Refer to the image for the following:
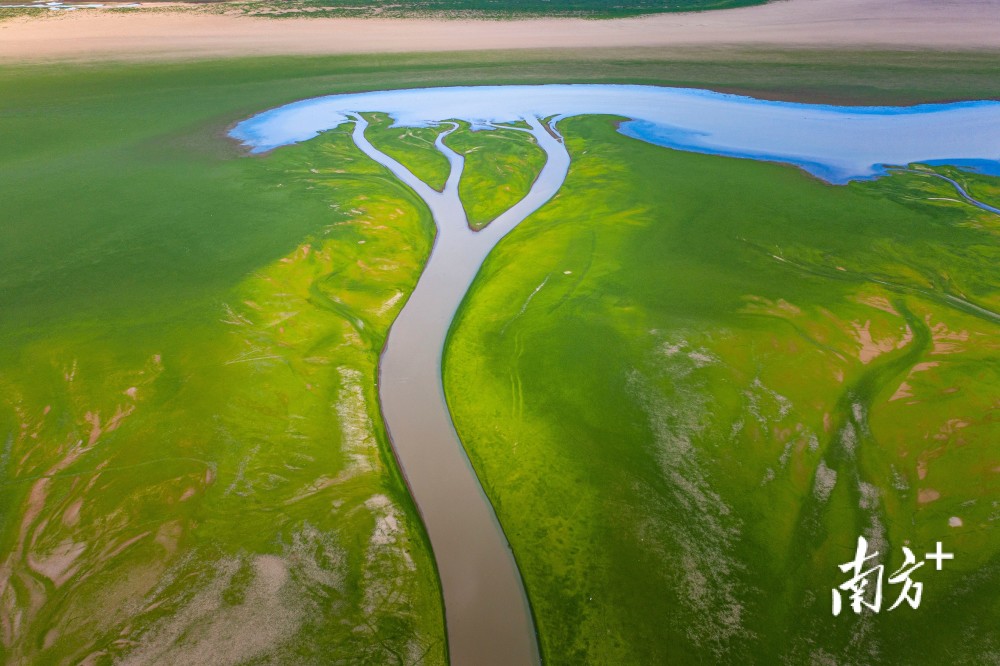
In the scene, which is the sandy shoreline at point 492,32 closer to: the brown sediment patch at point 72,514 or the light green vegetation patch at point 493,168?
the light green vegetation patch at point 493,168

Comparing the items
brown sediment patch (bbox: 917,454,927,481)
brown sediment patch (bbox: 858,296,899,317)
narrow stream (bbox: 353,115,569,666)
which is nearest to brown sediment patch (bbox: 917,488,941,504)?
brown sediment patch (bbox: 917,454,927,481)

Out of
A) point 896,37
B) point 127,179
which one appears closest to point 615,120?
point 127,179

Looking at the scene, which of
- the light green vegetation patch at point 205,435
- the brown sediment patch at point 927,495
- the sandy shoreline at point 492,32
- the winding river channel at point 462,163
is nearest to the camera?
the light green vegetation patch at point 205,435

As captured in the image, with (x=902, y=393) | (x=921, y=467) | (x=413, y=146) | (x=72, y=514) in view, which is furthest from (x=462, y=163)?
(x=921, y=467)

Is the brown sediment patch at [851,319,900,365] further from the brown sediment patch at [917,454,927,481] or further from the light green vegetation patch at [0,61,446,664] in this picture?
the light green vegetation patch at [0,61,446,664]

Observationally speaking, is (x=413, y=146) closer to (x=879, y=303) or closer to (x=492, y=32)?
(x=879, y=303)

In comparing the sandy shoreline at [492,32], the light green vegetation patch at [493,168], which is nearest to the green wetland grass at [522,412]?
the light green vegetation patch at [493,168]
